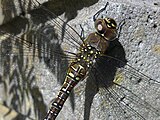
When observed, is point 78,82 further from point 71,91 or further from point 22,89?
point 22,89

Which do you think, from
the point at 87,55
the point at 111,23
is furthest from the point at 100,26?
the point at 87,55

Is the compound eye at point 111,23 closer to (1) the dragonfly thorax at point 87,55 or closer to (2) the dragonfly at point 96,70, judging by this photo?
(2) the dragonfly at point 96,70

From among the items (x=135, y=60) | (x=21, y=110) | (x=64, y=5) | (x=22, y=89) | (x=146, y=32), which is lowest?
(x=21, y=110)

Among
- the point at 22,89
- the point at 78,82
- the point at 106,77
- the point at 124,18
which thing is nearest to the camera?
the point at 124,18

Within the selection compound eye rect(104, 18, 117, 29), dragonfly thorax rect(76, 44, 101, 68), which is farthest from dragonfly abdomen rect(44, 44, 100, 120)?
compound eye rect(104, 18, 117, 29)

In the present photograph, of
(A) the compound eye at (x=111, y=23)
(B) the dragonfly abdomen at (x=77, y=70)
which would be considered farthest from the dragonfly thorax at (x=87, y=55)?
(A) the compound eye at (x=111, y=23)

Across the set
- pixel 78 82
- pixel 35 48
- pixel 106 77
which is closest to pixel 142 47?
pixel 106 77

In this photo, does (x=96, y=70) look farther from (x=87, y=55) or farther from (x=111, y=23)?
(x=111, y=23)
